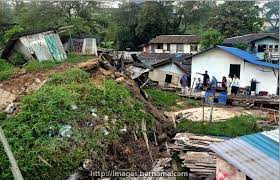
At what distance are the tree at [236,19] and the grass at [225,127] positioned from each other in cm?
2201

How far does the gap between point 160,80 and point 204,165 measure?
15.5 metres

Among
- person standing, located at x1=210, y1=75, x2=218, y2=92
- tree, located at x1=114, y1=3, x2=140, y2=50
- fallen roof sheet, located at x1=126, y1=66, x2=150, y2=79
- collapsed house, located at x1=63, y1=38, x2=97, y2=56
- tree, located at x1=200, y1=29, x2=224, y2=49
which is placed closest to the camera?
person standing, located at x1=210, y1=75, x2=218, y2=92

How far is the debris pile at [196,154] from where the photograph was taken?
9234 mm

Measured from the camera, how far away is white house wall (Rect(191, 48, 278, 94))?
64.8ft

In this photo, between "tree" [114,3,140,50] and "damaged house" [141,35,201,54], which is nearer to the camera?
"damaged house" [141,35,201,54]

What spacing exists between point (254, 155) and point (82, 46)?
22.7 metres

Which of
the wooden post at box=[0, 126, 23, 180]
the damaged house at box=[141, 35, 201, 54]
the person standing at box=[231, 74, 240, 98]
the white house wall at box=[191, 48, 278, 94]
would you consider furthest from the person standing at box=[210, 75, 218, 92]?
the damaged house at box=[141, 35, 201, 54]

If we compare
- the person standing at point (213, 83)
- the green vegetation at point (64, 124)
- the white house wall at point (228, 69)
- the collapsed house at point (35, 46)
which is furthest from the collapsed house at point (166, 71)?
the green vegetation at point (64, 124)

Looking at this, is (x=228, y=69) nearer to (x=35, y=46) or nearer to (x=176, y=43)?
(x=35, y=46)

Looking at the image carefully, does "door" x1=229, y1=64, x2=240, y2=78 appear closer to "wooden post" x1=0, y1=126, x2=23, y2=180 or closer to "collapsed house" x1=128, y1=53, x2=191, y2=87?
"collapsed house" x1=128, y1=53, x2=191, y2=87

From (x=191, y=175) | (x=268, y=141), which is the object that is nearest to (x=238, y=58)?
(x=191, y=175)

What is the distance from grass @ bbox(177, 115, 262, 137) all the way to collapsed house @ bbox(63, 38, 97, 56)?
15156 millimetres

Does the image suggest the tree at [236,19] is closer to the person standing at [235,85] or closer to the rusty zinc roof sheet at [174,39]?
the rusty zinc roof sheet at [174,39]

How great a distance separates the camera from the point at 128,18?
4069cm
